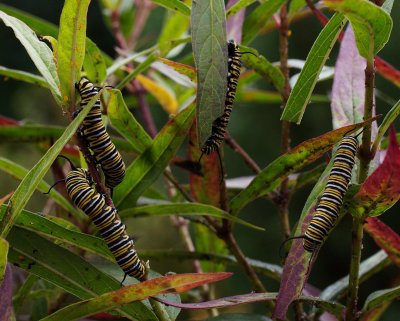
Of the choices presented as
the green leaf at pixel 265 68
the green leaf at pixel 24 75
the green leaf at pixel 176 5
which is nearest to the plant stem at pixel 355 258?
the green leaf at pixel 265 68

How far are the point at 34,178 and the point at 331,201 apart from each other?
37 cm

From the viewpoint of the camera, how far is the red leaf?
2.52ft

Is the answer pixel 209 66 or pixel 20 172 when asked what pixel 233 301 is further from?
pixel 20 172

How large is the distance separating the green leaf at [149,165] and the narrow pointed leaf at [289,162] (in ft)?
0.48

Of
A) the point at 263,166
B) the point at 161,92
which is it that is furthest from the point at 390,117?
the point at 263,166

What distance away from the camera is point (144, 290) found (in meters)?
0.57

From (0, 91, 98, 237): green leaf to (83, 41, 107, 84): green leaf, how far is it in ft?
1.02

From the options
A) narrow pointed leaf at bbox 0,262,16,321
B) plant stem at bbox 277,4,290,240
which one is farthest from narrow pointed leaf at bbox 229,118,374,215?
narrow pointed leaf at bbox 0,262,16,321

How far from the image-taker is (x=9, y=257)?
0.66 metres

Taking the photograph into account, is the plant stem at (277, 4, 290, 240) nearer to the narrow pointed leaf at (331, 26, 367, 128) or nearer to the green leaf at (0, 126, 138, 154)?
the narrow pointed leaf at (331, 26, 367, 128)

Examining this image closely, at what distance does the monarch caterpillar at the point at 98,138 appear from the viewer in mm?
618

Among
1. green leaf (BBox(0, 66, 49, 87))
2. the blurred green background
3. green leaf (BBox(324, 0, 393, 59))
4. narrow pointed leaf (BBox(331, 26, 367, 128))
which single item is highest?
green leaf (BBox(324, 0, 393, 59))

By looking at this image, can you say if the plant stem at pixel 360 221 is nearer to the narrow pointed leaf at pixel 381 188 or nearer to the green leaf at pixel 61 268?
the narrow pointed leaf at pixel 381 188

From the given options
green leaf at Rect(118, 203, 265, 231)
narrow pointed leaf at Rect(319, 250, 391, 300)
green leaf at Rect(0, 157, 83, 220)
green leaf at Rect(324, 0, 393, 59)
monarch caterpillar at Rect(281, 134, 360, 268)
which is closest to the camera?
green leaf at Rect(324, 0, 393, 59)
